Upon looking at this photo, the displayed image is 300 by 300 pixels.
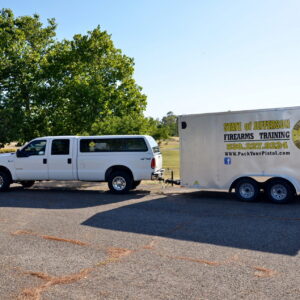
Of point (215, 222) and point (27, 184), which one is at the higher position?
point (27, 184)

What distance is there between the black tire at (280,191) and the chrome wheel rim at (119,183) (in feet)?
17.1

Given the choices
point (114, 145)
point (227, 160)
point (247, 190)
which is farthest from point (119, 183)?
point (247, 190)

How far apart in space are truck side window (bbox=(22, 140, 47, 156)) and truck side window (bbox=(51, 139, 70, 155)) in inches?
16.3

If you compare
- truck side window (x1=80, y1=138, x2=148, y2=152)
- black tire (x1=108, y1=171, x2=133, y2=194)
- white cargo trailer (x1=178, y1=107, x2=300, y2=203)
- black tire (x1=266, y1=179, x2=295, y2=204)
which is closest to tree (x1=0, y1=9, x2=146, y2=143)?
truck side window (x1=80, y1=138, x2=148, y2=152)

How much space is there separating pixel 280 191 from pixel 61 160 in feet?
26.8

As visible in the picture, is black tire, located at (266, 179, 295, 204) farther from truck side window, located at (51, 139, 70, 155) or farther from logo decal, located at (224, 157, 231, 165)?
truck side window, located at (51, 139, 70, 155)

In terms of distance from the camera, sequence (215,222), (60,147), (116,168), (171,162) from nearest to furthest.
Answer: (215,222) < (116,168) < (60,147) < (171,162)

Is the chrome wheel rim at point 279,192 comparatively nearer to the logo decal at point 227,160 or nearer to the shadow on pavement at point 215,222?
the shadow on pavement at point 215,222

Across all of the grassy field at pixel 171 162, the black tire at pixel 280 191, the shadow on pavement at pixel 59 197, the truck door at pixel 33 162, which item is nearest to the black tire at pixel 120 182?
the shadow on pavement at pixel 59 197

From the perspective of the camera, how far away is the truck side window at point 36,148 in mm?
14617

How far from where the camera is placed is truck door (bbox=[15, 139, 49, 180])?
47.8 ft

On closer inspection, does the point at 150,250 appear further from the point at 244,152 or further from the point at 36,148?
the point at 36,148

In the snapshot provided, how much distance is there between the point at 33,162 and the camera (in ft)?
48.0

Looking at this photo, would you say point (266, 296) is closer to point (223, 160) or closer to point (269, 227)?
point (269, 227)
